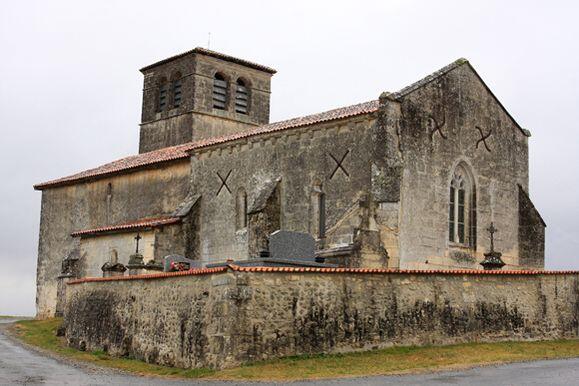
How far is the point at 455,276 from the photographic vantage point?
23062 mm

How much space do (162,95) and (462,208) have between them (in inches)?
992

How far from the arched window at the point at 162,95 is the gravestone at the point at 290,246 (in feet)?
87.1

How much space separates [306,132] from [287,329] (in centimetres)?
1138

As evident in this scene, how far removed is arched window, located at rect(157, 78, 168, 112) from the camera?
165ft

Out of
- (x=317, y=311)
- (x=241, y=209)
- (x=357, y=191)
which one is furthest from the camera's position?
(x=241, y=209)

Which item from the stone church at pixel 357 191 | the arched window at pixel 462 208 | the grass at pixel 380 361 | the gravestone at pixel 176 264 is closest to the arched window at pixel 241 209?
the stone church at pixel 357 191

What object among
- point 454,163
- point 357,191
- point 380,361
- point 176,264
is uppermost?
point 454,163

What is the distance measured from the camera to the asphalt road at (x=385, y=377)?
56.0 feet

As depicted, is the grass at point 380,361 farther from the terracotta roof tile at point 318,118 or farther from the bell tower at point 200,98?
the bell tower at point 200,98

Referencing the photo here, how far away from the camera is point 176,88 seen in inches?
1971

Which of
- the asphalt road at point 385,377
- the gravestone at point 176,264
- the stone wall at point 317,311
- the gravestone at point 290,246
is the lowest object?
the asphalt road at point 385,377

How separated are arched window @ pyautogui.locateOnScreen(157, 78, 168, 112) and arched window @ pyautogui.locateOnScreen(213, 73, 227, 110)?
318 cm

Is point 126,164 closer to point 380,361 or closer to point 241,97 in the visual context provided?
point 241,97

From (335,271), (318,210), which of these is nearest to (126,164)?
(318,210)
